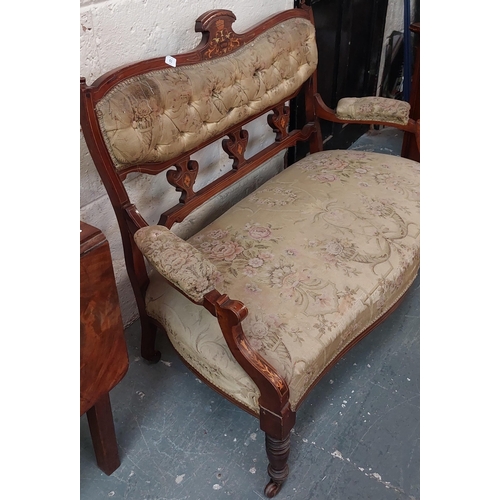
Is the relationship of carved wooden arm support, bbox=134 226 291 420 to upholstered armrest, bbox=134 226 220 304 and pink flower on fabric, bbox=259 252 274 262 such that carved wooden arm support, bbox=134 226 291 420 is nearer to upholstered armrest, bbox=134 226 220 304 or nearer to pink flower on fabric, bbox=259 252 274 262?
upholstered armrest, bbox=134 226 220 304

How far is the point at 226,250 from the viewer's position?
138cm

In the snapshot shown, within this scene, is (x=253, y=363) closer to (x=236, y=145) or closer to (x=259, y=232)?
(x=259, y=232)

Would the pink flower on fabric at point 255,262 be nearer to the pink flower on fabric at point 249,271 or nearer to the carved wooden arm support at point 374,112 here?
the pink flower on fabric at point 249,271

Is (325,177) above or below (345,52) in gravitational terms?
below

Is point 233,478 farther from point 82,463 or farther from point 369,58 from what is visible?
point 369,58

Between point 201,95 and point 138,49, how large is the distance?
0.21 metres

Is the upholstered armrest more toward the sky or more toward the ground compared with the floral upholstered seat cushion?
more toward the sky

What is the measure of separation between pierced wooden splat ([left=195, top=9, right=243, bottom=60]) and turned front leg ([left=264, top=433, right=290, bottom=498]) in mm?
991

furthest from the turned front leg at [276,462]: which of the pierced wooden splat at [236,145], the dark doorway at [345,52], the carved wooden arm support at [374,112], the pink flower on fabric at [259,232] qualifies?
the dark doorway at [345,52]

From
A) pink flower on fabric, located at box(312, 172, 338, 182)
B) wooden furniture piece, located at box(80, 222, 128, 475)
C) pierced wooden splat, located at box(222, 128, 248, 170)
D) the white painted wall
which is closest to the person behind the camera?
wooden furniture piece, located at box(80, 222, 128, 475)

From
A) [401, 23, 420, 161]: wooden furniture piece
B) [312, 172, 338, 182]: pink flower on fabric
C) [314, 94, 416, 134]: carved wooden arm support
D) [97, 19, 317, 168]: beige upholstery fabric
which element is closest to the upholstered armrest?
[97, 19, 317, 168]: beige upholstery fabric

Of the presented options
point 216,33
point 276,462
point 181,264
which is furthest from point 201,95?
point 276,462

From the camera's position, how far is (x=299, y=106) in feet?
6.93

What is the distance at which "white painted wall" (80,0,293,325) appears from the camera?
125 cm
